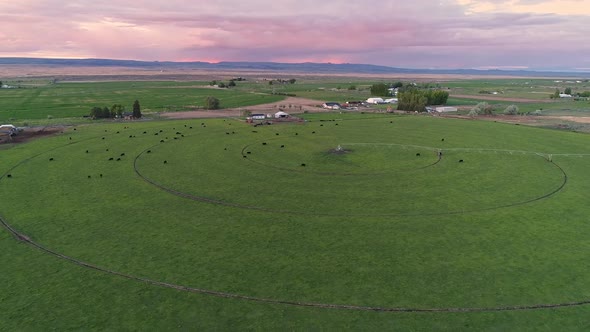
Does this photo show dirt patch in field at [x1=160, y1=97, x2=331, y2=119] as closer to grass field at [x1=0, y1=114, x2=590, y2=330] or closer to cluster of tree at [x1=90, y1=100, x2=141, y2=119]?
cluster of tree at [x1=90, y1=100, x2=141, y2=119]

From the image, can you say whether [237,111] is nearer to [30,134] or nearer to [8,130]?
[30,134]

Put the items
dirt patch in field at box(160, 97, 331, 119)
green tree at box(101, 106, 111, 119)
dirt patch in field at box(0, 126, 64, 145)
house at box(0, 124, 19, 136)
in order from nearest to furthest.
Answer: dirt patch in field at box(0, 126, 64, 145)
house at box(0, 124, 19, 136)
green tree at box(101, 106, 111, 119)
dirt patch in field at box(160, 97, 331, 119)

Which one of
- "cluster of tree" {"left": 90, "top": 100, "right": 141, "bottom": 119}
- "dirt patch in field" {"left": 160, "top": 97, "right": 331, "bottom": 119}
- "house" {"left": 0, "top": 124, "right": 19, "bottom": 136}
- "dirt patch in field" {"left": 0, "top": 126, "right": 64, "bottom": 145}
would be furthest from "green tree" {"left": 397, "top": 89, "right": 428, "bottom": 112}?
"house" {"left": 0, "top": 124, "right": 19, "bottom": 136}

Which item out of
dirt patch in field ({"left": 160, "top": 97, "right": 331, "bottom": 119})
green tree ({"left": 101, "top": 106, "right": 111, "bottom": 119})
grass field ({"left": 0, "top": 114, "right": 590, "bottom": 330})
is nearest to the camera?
grass field ({"left": 0, "top": 114, "right": 590, "bottom": 330})

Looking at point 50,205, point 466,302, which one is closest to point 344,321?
point 466,302

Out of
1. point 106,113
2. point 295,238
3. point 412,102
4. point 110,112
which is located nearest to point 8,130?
point 106,113

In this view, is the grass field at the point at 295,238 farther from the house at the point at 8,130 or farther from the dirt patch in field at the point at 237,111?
the dirt patch in field at the point at 237,111

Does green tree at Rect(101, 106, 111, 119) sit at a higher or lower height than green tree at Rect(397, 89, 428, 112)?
lower

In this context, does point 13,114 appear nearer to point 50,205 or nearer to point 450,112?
point 50,205

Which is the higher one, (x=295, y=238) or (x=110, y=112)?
(x=110, y=112)
